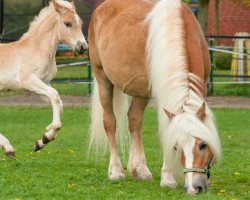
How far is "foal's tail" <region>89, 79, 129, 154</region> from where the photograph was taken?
34.7 ft

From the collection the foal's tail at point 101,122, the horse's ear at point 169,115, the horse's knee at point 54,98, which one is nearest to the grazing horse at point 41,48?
the horse's knee at point 54,98

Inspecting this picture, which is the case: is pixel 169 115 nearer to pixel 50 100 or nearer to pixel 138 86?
pixel 138 86

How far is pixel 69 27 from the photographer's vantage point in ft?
37.8

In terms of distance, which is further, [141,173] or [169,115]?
[141,173]

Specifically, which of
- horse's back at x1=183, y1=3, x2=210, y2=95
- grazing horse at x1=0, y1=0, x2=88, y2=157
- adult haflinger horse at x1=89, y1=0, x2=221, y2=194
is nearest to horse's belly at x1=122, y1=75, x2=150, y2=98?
adult haflinger horse at x1=89, y1=0, x2=221, y2=194

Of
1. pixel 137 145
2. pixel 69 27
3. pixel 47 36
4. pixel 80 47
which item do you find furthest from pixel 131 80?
pixel 47 36

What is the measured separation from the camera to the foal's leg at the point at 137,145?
389 inches

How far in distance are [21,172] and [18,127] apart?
6427mm

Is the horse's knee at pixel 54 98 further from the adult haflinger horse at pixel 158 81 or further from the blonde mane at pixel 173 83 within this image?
the blonde mane at pixel 173 83

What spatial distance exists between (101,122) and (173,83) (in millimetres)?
2407

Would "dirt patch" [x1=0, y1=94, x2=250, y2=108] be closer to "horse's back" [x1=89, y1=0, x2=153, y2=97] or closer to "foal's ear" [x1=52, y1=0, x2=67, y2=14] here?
"foal's ear" [x1=52, y1=0, x2=67, y2=14]

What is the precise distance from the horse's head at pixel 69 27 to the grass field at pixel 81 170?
144 cm

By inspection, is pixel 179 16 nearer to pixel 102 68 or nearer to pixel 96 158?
pixel 102 68

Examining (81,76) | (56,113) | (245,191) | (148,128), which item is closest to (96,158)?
(56,113)
